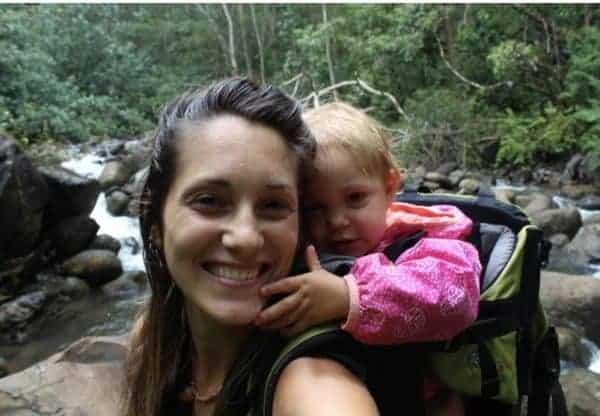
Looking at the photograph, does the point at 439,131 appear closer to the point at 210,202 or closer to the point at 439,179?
the point at 439,179

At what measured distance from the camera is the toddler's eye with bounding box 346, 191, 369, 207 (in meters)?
1.50

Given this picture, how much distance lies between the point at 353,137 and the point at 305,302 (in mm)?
585

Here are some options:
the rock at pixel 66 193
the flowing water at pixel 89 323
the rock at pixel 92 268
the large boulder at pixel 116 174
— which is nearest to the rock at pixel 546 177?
the flowing water at pixel 89 323

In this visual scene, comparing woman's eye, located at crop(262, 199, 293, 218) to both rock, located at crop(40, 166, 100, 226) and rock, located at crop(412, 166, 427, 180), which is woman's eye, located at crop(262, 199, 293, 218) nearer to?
rock, located at crop(40, 166, 100, 226)

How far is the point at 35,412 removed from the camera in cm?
318

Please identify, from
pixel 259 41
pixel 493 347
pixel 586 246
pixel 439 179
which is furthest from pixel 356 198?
pixel 259 41

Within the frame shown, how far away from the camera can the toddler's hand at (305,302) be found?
0.99 metres

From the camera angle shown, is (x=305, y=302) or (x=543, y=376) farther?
(x=543, y=376)

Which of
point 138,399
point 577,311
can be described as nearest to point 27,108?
point 577,311

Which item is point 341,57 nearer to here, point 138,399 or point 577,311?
point 577,311

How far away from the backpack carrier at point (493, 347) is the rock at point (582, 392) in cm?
245

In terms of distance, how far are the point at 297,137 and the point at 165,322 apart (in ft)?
1.85

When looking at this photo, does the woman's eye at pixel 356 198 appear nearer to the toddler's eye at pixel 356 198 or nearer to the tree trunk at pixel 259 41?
the toddler's eye at pixel 356 198

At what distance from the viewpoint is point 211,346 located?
1.26m
